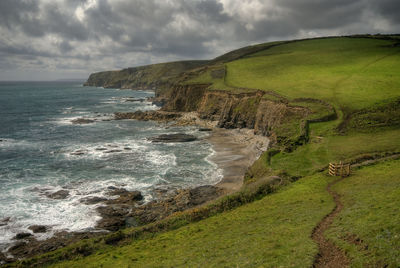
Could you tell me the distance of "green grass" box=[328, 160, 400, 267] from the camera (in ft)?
54.5

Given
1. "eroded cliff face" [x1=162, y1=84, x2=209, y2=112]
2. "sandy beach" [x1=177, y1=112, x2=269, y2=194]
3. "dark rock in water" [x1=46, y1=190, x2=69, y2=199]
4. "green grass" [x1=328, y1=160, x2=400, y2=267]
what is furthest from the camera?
"eroded cliff face" [x1=162, y1=84, x2=209, y2=112]

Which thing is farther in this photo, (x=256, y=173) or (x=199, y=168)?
(x=199, y=168)

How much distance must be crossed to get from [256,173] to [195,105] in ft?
268

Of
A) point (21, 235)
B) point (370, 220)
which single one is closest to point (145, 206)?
point (21, 235)

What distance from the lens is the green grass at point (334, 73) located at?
72.1 m

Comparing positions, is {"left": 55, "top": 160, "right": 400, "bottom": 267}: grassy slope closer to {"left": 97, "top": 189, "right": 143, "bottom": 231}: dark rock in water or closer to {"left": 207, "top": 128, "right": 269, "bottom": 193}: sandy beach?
{"left": 97, "top": 189, "right": 143, "bottom": 231}: dark rock in water

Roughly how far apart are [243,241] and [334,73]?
89.4m

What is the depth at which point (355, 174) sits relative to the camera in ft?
120

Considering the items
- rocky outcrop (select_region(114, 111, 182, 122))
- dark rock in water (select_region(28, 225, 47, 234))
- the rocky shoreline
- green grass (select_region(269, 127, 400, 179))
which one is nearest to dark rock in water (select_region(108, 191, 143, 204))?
the rocky shoreline

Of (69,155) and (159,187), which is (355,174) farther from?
(69,155)

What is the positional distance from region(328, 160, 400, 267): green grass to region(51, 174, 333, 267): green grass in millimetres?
2118

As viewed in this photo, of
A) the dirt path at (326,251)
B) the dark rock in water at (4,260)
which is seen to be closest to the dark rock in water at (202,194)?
the dirt path at (326,251)

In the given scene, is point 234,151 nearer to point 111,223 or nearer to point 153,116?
point 111,223

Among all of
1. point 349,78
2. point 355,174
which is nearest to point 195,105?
point 349,78
